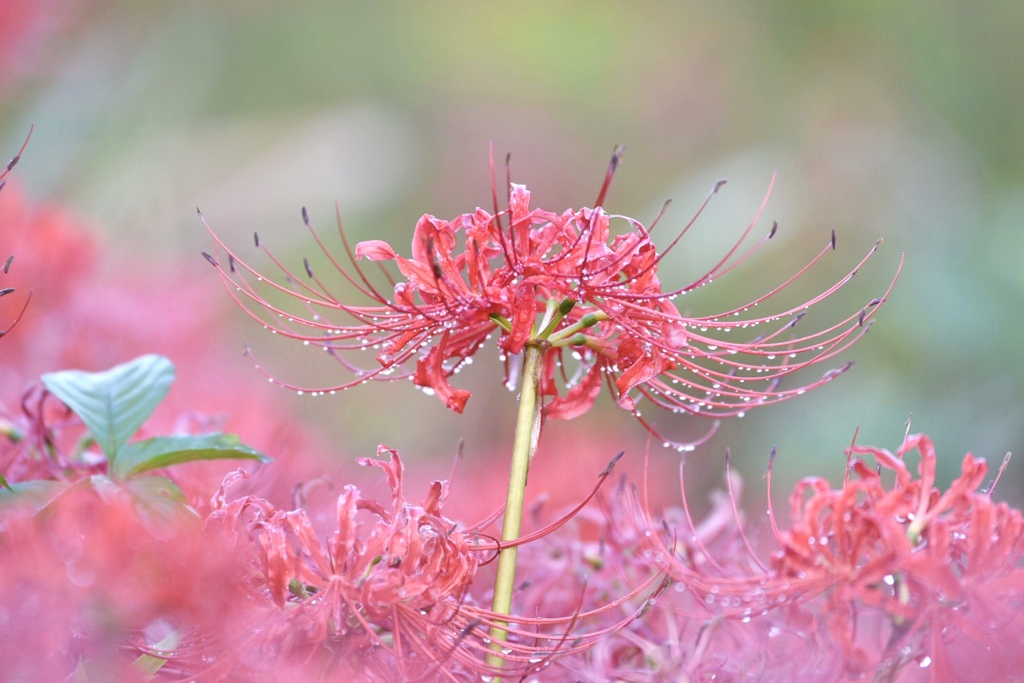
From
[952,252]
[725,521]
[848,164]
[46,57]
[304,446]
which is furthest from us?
[848,164]

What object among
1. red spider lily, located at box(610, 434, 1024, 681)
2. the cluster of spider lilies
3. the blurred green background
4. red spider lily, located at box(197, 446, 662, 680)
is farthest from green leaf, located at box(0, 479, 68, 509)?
the blurred green background

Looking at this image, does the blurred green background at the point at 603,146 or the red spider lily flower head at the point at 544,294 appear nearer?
the red spider lily flower head at the point at 544,294

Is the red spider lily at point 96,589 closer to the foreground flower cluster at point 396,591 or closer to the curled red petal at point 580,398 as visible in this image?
the foreground flower cluster at point 396,591

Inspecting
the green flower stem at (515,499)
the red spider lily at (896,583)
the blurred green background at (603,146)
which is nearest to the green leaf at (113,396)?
the green flower stem at (515,499)

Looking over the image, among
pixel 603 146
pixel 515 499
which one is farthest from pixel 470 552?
pixel 603 146

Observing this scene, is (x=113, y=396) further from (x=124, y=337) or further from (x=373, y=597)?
(x=124, y=337)

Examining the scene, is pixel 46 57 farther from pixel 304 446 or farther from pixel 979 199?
pixel 979 199

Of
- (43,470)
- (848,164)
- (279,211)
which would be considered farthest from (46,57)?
(848,164)
